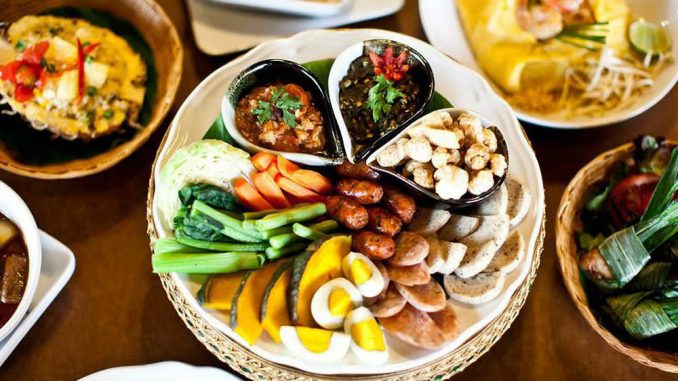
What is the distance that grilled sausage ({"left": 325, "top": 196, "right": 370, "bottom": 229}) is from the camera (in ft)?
5.96

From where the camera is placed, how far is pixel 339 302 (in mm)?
1656

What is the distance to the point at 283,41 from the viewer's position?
2.18 m

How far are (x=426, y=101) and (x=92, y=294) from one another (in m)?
1.36

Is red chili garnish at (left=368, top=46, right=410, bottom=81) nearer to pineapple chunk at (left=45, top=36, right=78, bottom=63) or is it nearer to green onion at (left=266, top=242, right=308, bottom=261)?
green onion at (left=266, top=242, right=308, bottom=261)

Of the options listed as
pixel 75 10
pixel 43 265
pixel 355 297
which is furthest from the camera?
pixel 75 10

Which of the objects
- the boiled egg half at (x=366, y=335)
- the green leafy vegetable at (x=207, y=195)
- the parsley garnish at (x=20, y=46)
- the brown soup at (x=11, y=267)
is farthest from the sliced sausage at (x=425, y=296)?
the parsley garnish at (x=20, y=46)

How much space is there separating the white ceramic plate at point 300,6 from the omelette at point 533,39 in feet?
1.82

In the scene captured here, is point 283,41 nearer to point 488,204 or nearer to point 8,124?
point 488,204

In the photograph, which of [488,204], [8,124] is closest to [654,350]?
[488,204]

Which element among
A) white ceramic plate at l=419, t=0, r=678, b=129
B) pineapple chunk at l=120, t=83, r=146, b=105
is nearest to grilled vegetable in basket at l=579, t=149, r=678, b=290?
white ceramic plate at l=419, t=0, r=678, b=129

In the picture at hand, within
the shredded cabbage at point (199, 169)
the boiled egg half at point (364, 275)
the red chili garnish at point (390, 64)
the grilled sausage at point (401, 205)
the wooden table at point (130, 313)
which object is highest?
the red chili garnish at point (390, 64)

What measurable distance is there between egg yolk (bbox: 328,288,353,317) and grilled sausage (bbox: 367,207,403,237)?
0.80ft

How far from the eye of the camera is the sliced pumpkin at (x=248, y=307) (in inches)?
65.5

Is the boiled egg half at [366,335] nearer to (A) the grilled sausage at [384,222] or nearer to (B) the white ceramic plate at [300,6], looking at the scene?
(A) the grilled sausage at [384,222]
